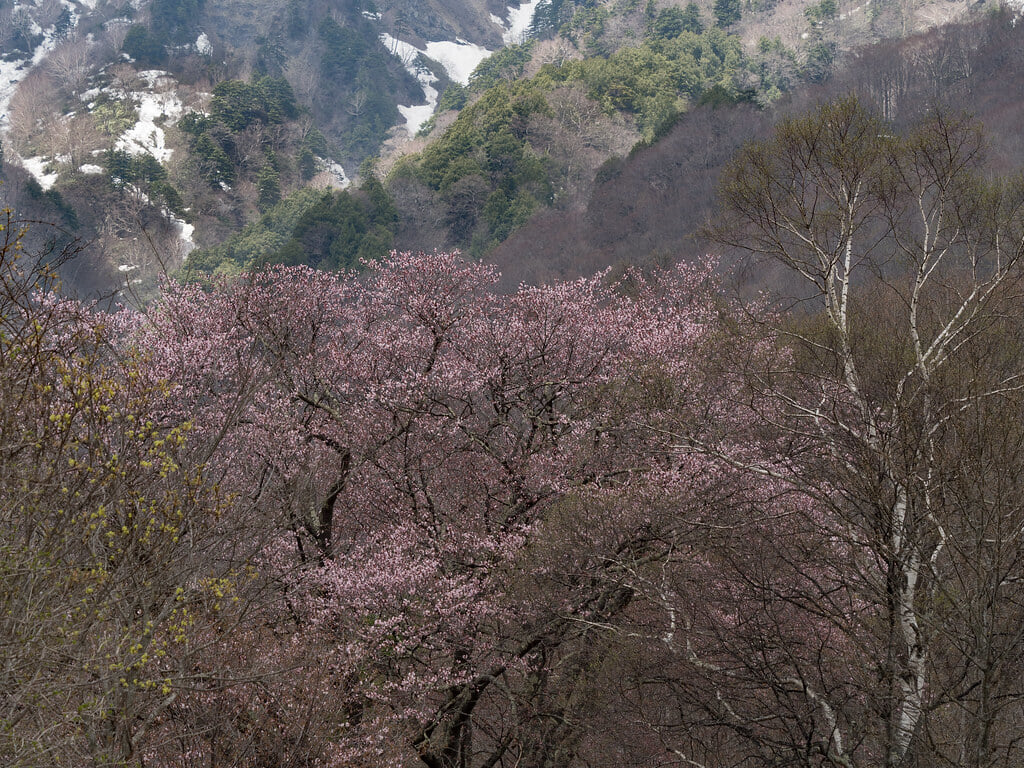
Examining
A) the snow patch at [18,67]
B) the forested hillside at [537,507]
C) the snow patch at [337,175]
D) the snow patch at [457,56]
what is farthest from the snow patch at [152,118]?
the forested hillside at [537,507]

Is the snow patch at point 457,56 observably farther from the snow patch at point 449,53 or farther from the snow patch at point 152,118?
the snow patch at point 152,118

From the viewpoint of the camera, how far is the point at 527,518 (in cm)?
1094

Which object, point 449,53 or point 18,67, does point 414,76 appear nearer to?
point 449,53

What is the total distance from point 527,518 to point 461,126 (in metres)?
48.9

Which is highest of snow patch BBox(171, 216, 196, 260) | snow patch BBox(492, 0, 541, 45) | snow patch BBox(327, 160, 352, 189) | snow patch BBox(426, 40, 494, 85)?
snow patch BBox(492, 0, 541, 45)

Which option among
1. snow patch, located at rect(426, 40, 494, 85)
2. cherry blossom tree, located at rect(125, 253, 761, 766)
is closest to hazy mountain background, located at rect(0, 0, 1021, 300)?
snow patch, located at rect(426, 40, 494, 85)

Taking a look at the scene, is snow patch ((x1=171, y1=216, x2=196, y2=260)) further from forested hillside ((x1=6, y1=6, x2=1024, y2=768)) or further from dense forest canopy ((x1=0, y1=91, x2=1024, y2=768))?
dense forest canopy ((x1=0, y1=91, x2=1024, y2=768))

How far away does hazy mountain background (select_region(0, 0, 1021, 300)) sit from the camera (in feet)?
152

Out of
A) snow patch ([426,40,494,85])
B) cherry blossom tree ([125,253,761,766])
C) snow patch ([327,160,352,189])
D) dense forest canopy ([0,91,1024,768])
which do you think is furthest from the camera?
snow patch ([426,40,494,85])

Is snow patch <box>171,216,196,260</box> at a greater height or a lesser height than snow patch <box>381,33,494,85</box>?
lesser

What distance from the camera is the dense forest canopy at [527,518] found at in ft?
18.8

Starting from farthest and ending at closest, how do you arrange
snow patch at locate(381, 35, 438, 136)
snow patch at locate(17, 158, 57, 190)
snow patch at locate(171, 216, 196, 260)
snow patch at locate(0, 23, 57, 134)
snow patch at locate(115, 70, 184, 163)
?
1. snow patch at locate(381, 35, 438, 136)
2. snow patch at locate(0, 23, 57, 134)
3. snow patch at locate(115, 70, 184, 163)
4. snow patch at locate(17, 158, 57, 190)
5. snow patch at locate(171, 216, 196, 260)

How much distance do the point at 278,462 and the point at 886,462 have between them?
22.2 feet

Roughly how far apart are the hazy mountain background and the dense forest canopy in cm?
2276
